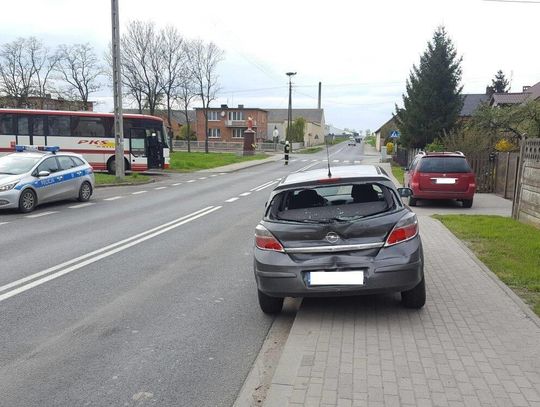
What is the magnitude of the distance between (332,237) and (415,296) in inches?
43.2

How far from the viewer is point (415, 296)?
17.0 feet

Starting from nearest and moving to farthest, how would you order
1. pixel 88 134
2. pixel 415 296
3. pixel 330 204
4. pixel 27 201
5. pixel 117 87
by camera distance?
pixel 415 296 → pixel 330 204 → pixel 27 201 → pixel 117 87 → pixel 88 134

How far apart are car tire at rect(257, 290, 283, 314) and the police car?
9973 millimetres

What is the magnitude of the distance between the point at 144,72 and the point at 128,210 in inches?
1537

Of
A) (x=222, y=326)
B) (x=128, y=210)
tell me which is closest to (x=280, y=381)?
(x=222, y=326)

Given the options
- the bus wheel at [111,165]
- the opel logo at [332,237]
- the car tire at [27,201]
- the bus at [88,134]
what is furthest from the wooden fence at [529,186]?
the bus wheel at [111,165]

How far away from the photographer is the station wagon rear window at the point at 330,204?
5.14 m

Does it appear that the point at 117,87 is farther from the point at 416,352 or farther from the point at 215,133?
the point at 215,133

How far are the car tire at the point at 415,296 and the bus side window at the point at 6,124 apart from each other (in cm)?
2503

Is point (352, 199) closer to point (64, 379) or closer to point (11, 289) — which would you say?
point (64, 379)

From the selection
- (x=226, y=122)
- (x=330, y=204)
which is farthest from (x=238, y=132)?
(x=330, y=204)

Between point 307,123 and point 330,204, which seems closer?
point 330,204

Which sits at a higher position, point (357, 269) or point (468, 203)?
point (357, 269)

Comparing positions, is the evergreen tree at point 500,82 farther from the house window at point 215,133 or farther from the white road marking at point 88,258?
the white road marking at point 88,258
